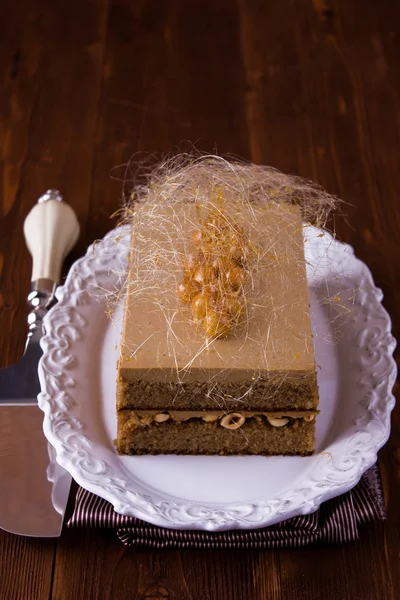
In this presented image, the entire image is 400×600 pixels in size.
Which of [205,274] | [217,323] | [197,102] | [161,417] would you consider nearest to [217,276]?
[205,274]

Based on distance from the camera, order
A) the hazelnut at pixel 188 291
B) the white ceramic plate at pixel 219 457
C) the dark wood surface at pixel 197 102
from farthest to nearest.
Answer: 1. the dark wood surface at pixel 197 102
2. the hazelnut at pixel 188 291
3. the white ceramic plate at pixel 219 457

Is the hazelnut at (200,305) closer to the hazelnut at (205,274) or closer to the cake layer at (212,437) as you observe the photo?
the hazelnut at (205,274)

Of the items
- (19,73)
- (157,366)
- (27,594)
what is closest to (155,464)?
(157,366)

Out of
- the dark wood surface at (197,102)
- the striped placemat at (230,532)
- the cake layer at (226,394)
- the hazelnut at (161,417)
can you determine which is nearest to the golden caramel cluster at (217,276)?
the cake layer at (226,394)

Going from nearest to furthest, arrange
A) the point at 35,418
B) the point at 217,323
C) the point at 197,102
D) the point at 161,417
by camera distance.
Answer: the point at 217,323 → the point at 161,417 → the point at 35,418 → the point at 197,102

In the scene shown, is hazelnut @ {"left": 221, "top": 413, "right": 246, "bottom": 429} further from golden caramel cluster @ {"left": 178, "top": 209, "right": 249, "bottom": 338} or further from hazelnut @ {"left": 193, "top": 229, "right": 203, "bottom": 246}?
hazelnut @ {"left": 193, "top": 229, "right": 203, "bottom": 246}

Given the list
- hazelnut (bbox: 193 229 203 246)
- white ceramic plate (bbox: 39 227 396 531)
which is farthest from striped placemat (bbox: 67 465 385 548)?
hazelnut (bbox: 193 229 203 246)

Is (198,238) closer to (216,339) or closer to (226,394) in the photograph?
(216,339)
